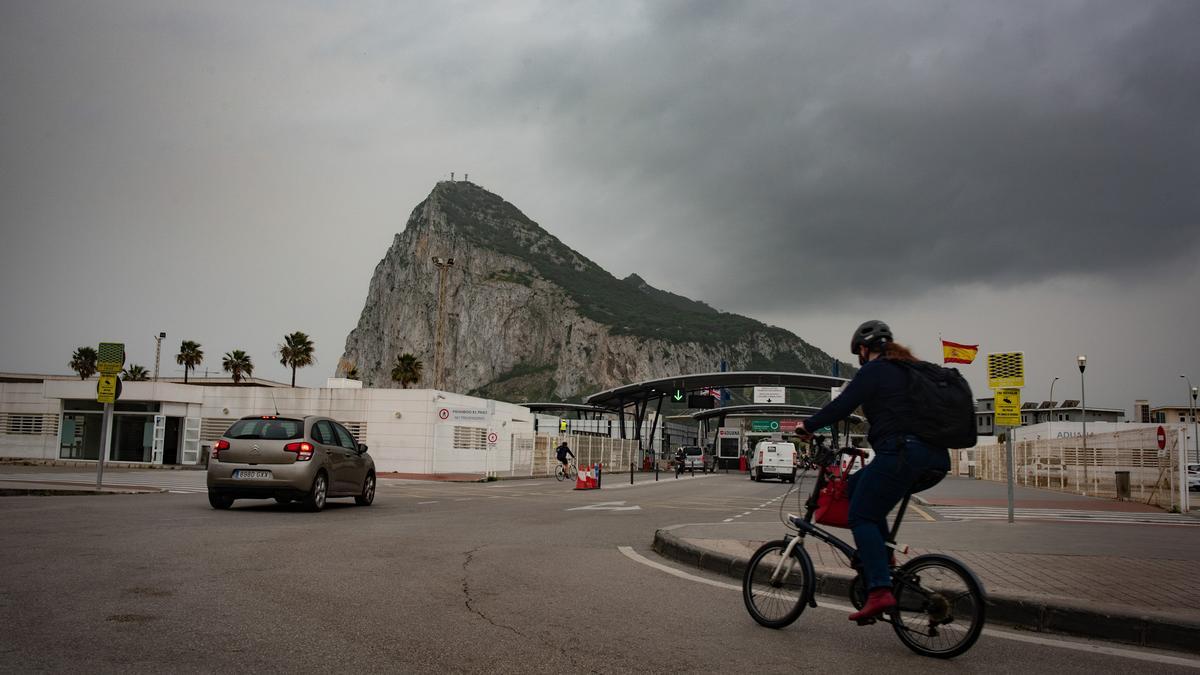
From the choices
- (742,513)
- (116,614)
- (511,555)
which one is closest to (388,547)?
(511,555)

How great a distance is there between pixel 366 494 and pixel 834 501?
12628 millimetres

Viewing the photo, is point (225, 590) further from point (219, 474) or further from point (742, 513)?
point (742, 513)

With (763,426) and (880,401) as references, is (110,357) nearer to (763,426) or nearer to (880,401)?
(880,401)

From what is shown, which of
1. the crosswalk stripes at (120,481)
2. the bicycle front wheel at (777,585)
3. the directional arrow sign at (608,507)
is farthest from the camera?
the crosswalk stripes at (120,481)

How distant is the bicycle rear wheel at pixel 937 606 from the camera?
4.77 m

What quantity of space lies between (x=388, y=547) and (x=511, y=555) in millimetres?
1321

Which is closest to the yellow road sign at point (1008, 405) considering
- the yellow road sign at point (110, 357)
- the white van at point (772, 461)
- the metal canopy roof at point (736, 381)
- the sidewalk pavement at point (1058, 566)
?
the sidewalk pavement at point (1058, 566)

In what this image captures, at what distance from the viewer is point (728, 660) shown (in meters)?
4.67

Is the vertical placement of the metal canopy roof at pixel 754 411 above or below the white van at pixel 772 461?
above

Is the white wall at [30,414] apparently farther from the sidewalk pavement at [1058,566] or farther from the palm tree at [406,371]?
the sidewalk pavement at [1058,566]

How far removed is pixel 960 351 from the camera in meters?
16.7

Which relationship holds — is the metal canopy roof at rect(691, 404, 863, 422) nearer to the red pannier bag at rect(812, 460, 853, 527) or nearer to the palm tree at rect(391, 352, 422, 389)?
the palm tree at rect(391, 352, 422, 389)

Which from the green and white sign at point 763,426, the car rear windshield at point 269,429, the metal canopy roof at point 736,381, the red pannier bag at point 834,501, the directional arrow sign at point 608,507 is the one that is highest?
the metal canopy roof at point 736,381

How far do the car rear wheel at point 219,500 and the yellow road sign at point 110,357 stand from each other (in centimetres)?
610
